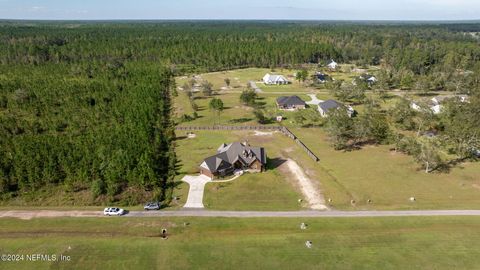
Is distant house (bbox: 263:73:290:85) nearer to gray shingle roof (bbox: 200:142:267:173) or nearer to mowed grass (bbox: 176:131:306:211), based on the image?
mowed grass (bbox: 176:131:306:211)

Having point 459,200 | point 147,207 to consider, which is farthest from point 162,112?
point 459,200

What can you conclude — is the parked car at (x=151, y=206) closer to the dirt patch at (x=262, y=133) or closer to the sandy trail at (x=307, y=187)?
the sandy trail at (x=307, y=187)

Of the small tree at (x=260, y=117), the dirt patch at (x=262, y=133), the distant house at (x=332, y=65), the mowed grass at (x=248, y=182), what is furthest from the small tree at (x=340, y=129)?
the distant house at (x=332, y=65)

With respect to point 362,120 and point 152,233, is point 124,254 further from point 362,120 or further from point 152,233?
point 362,120

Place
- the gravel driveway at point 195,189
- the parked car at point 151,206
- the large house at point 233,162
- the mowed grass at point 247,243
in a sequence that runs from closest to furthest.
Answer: the mowed grass at point 247,243 → the parked car at point 151,206 → the gravel driveway at point 195,189 → the large house at point 233,162

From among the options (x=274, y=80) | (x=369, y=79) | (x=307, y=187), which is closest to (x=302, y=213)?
(x=307, y=187)

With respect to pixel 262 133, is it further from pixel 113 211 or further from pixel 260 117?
pixel 113 211
